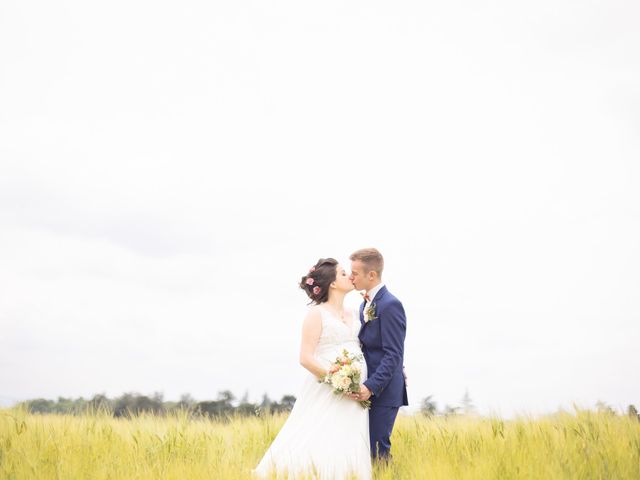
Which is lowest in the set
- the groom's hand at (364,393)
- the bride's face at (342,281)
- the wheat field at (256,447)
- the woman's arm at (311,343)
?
the wheat field at (256,447)

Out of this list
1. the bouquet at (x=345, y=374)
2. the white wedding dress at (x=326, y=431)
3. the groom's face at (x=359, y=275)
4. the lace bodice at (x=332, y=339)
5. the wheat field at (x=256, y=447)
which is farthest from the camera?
the groom's face at (x=359, y=275)

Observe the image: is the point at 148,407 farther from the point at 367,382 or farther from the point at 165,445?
the point at 367,382

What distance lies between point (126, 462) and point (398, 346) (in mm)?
3160

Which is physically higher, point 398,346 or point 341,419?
point 398,346

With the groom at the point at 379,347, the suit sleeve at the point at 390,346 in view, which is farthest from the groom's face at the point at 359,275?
the suit sleeve at the point at 390,346

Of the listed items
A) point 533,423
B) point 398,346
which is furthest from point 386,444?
point 533,423

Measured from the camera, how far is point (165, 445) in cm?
692

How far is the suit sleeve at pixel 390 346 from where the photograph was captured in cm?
617

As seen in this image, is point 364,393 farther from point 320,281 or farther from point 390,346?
point 320,281

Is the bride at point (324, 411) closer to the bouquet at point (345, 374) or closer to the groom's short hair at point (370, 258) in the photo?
the bouquet at point (345, 374)

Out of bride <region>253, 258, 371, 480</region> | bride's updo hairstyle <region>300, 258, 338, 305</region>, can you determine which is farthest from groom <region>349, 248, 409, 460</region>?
bride's updo hairstyle <region>300, 258, 338, 305</region>

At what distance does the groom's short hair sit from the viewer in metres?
6.67

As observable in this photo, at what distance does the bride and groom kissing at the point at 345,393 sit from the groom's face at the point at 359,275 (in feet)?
0.04

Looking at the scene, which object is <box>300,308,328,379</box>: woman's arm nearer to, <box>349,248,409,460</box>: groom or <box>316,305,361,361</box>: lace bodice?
<box>316,305,361,361</box>: lace bodice
